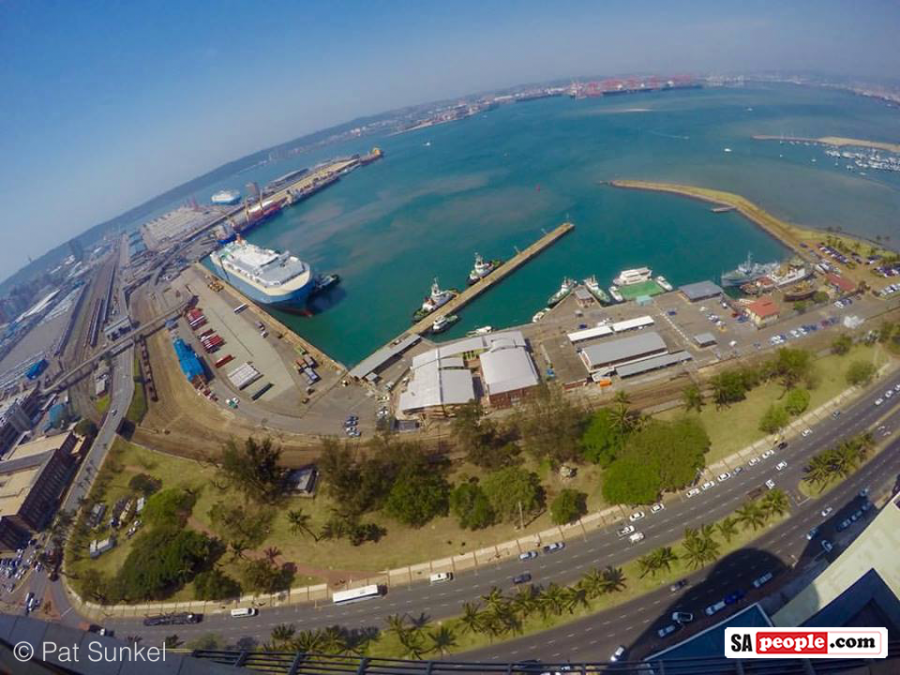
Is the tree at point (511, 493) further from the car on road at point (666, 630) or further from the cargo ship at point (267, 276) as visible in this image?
the cargo ship at point (267, 276)

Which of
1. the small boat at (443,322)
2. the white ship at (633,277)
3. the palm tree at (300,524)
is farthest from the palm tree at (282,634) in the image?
Result: the white ship at (633,277)

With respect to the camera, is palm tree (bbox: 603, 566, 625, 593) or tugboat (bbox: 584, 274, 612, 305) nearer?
palm tree (bbox: 603, 566, 625, 593)

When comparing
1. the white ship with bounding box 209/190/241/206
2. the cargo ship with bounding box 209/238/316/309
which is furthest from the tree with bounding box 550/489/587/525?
the white ship with bounding box 209/190/241/206

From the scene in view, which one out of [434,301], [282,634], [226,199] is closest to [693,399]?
[434,301]

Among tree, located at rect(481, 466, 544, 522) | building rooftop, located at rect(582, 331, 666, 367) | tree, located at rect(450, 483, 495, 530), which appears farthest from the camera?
building rooftop, located at rect(582, 331, 666, 367)

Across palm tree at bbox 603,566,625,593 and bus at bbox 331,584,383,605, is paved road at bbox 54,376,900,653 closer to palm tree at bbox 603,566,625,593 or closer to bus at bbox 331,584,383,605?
bus at bbox 331,584,383,605

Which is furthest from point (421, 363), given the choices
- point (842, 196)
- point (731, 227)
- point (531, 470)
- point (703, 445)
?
point (842, 196)
